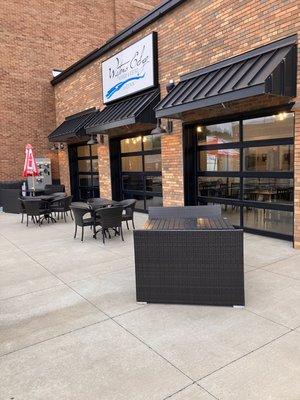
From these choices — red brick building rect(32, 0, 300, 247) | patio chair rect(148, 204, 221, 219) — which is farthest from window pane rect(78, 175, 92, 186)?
patio chair rect(148, 204, 221, 219)

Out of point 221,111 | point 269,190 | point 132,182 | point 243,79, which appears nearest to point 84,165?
point 132,182

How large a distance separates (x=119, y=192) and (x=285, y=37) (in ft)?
25.9

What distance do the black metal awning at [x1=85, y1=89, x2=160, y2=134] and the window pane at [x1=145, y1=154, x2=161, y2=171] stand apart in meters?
1.03

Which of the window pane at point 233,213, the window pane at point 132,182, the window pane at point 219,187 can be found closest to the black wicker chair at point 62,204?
the window pane at point 132,182

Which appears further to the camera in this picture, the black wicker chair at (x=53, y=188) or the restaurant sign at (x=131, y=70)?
the black wicker chair at (x=53, y=188)

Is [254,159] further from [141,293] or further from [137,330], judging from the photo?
[137,330]

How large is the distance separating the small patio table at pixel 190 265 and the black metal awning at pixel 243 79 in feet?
9.84

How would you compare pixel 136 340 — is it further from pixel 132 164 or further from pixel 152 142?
pixel 132 164

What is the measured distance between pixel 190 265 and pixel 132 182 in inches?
322

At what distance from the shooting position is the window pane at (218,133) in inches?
309

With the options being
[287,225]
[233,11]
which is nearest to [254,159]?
[287,225]

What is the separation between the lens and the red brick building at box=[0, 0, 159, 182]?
14.4m

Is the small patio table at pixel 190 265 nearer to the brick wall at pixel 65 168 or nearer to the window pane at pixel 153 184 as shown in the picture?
the window pane at pixel 153 184

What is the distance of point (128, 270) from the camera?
218 inches
